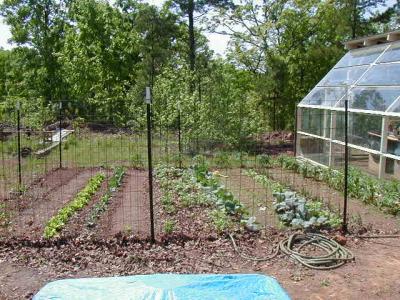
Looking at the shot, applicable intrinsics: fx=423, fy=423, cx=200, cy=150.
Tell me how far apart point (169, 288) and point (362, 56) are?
1062 centimetres

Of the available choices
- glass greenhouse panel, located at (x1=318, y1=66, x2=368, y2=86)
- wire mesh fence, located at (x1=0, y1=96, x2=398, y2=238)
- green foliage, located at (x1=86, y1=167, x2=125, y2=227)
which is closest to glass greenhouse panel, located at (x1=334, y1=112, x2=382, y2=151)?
wire mesh fence, located at (x1=0, y1=96, x2=398, y2=238)

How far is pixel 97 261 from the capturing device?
549cm

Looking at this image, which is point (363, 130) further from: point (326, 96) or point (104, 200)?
point (104, 200)

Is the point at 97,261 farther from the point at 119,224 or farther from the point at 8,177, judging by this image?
the point at 8,177

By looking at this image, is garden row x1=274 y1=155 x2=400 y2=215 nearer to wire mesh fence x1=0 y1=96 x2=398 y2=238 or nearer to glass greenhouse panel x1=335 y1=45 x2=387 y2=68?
wire mesh fence x1=0 y1=96 x2=398 y2=238

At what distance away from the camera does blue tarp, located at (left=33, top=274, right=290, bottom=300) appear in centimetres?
395

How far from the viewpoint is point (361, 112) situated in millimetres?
10211

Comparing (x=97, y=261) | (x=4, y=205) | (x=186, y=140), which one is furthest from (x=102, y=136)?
(x=97, y=261)

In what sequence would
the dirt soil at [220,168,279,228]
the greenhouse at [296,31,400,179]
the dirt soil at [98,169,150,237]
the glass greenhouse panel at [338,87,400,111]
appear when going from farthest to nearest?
the glass greenhouse panel at [338,87,400,111] → the greenhouse at [296,31,400,179] → the dirt soil at [220,168,279,228] → the dirt soil at [98,169,150,237]

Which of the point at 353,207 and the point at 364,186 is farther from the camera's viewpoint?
the point at 364,186

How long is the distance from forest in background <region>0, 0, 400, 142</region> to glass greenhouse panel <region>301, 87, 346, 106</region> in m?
2.85

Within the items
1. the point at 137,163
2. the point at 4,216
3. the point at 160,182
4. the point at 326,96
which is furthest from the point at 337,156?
the point at 4,216

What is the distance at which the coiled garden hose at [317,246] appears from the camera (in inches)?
213

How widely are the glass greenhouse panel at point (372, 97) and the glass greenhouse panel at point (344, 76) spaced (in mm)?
825
